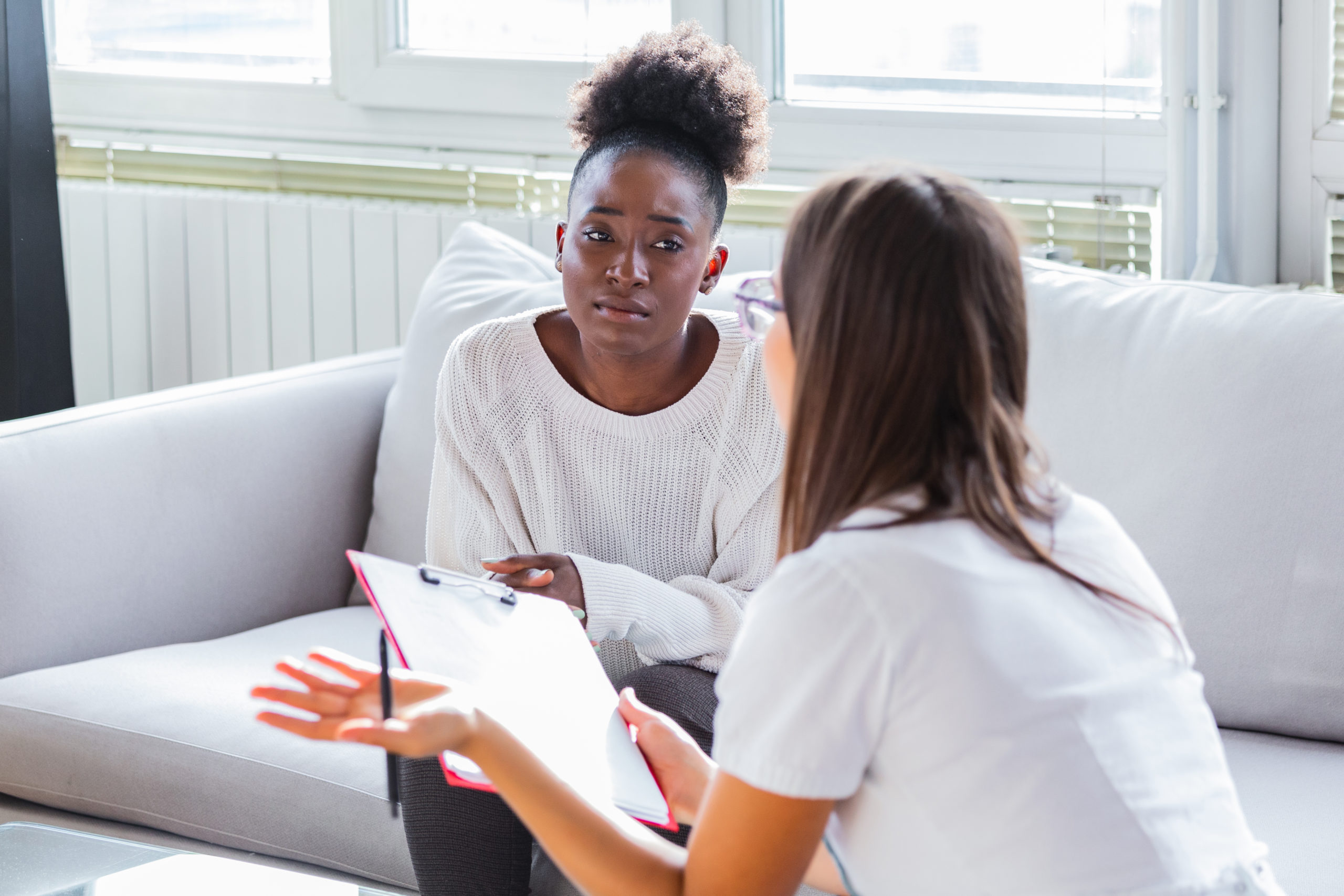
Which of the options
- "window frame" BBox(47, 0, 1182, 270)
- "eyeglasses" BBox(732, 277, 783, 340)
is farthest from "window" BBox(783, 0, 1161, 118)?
"eyeglasses" BBox(732, 277, 783, 340)

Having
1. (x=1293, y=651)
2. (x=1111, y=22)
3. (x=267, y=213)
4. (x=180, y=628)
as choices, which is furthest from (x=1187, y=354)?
(x=267, y=213)

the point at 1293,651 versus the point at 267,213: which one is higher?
the point at 267,213

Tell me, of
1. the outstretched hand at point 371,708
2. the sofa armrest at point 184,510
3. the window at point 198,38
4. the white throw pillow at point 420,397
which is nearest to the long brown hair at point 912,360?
the outstretched hand at point 371,708

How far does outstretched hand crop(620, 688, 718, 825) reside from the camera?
1011mm

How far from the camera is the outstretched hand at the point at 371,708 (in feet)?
2.58

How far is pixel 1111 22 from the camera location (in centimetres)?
202

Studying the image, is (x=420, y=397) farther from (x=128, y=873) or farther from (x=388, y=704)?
(x=388, y=704)

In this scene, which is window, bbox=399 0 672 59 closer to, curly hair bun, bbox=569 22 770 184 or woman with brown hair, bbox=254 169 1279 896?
curly hair bun, bbox=569 22 770 184

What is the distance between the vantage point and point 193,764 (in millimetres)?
1526

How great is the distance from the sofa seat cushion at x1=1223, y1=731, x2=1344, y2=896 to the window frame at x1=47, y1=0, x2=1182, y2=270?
790 millimetres

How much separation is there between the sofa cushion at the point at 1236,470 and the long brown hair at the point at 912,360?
0.63 metres

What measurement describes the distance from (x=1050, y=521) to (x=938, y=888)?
0.21 meters

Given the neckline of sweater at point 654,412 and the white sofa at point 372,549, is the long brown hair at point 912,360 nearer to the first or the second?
the white sofa at point 372,549

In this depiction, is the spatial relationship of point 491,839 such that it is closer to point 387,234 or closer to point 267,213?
point 387,234
